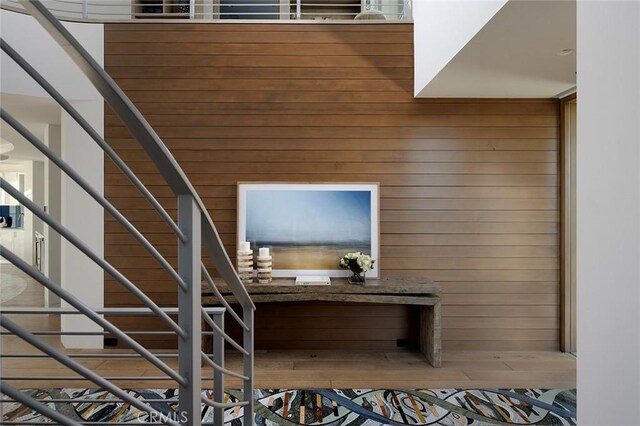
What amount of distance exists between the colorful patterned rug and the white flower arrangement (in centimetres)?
100

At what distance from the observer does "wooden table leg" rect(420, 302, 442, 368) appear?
145 inches

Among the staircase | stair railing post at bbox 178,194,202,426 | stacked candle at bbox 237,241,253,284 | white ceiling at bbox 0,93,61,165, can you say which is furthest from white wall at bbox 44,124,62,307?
stair railing post at bbox 178,194,202,426

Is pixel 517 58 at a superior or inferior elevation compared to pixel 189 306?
superior

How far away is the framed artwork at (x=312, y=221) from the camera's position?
414 cm

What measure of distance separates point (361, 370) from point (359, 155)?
1866mm

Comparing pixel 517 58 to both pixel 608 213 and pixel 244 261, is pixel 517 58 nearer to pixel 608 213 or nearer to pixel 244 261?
pixel 608 213

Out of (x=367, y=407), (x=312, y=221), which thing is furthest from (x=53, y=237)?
(x=367, y=407)

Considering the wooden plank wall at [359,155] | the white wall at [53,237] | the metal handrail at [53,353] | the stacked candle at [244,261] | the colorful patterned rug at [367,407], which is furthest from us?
the white wall at [53,237]

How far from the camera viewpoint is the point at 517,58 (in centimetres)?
315

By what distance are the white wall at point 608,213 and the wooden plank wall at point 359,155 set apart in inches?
104

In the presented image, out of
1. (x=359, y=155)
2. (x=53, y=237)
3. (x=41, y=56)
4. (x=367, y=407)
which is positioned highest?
(x=41, y=56)

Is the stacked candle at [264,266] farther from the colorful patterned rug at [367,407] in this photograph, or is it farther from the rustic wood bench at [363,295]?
the colorful patterned rug at [367,407]

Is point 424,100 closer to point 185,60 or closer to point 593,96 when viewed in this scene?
point 185,60

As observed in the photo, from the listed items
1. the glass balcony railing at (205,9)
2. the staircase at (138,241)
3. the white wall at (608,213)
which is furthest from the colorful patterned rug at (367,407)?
the glass balcony railing at (205,9)
